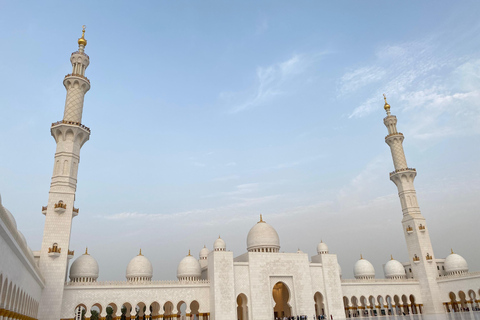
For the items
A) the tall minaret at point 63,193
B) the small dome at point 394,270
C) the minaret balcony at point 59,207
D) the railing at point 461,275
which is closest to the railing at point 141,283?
the tall minaret at point 63,193

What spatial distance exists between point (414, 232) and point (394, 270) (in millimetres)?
4939

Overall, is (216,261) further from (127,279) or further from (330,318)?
(330,318)

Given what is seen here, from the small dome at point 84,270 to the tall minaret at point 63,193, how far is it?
115 inches

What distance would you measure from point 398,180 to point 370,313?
14.2m

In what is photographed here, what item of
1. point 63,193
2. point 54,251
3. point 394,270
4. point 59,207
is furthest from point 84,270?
point 394,270

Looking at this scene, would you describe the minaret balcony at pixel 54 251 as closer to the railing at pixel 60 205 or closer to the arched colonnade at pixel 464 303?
the railing at pixel 60 205

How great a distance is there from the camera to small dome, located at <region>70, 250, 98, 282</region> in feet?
88.7

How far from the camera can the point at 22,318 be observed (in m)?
14.3

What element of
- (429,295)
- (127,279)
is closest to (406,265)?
(429,295)

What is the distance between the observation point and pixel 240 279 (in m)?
29.3

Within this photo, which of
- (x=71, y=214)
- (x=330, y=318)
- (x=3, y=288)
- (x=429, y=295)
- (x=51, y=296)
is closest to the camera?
(x=3, y=288)

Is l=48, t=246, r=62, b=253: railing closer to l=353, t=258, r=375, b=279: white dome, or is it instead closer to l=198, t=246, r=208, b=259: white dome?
l=198, t=246, r=208, b=259: white dome

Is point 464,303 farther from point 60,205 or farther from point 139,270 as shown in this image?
point 60,205

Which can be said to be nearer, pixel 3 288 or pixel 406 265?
pixel 3 288
